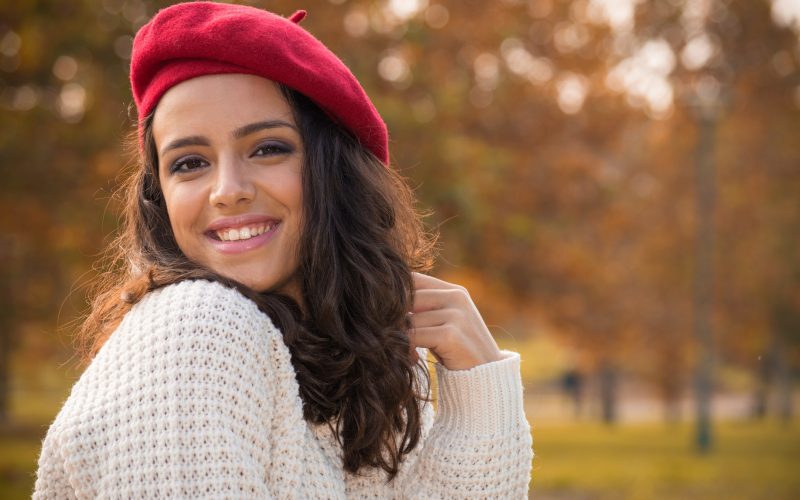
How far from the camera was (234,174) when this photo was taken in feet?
6.77

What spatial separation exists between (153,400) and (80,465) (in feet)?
0.63

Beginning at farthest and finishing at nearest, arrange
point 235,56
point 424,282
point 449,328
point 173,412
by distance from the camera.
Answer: point 424,282 → point 449,328 → point 235,56 → point 173,412

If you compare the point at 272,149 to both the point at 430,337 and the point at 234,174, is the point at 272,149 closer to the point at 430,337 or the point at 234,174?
the point at 234,174

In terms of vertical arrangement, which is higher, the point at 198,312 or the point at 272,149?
the point at 272,149

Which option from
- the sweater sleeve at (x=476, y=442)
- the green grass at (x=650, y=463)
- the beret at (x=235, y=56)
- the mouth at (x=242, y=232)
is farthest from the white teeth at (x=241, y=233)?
the green grass at (x=650, y=463)

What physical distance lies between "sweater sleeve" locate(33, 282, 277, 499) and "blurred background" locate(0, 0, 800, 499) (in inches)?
26.6

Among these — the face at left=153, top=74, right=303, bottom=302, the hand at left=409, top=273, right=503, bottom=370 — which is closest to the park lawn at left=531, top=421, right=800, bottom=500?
the hand at left=409, top=273, right=503, bottom=370

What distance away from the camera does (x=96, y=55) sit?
7121 millimetres

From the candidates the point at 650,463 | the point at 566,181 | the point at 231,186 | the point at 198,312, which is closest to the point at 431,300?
the point at 231,186

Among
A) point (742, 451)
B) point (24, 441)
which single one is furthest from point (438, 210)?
point (24, 441)

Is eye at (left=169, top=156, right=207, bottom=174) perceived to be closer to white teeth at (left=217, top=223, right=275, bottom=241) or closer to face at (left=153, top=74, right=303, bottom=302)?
face at (left=153, top=74, right=303, bottom=302)

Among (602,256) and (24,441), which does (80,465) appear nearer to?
(602,256)

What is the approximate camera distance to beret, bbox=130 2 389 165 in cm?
201

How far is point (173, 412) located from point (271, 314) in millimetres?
380
